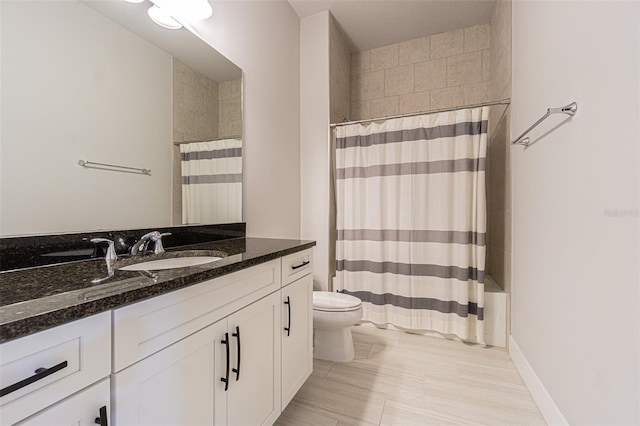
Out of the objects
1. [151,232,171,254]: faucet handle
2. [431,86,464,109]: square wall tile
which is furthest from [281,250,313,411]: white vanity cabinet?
[431,86,464,109]: square wall tile

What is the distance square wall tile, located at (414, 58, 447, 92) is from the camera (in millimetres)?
2846

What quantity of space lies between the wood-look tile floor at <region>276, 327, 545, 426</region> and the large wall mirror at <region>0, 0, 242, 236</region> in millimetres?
1167

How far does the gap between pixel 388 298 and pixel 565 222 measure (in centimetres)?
142

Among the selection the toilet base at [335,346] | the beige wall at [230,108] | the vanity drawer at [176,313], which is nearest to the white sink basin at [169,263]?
the vanity drawer at [176,313]

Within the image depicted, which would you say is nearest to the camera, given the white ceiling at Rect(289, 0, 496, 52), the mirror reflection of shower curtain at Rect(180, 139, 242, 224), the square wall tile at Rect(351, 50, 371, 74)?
the mirror reflection of shower curtain at Rect(180, 139, 242, 224)

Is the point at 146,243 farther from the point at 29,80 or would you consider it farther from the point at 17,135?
the point at 29,80

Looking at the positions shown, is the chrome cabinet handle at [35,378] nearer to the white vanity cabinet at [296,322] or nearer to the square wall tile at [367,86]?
the white vanity cabinet at [296,322]

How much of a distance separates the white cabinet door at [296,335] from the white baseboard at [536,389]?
113cm

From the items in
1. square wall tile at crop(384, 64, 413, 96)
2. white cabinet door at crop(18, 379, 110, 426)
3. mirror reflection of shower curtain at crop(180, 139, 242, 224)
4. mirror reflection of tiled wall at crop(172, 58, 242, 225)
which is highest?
square wall tile at crop(384, 64, 413, 96)

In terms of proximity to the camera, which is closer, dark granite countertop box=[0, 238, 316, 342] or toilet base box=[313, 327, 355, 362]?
dark granite countertop box=[0, 238, 316, 342]

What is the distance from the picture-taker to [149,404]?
668 mm

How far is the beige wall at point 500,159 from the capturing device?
6.72 feet

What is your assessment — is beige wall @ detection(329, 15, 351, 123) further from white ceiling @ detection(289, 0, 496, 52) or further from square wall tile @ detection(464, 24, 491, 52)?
square wall tile @ detection(464, 24, 491, 52)

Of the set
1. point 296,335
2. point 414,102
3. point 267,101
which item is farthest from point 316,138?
point 296,335
